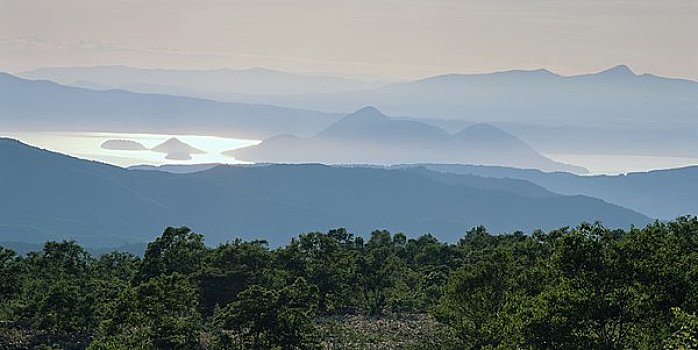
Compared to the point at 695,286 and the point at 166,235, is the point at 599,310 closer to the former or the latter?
the point at 695,286

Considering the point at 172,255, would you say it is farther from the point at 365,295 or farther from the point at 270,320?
the point at 270,320

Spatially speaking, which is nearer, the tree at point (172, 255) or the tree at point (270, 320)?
the tree at point (270, 320)

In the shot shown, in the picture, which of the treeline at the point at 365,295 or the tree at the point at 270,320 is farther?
the tree at the point at 270,320

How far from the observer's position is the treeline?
3222cm

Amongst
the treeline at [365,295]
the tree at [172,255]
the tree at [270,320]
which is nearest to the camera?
the treeline at [365,295]

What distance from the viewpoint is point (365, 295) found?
69.1 m

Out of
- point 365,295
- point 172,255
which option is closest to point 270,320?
point 172,255

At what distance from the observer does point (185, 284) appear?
170 ft

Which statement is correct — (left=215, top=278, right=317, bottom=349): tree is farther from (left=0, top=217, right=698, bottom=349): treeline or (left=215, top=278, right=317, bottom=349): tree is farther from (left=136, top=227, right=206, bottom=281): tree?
(left=136, top=227, right=206, bottom=281): tree

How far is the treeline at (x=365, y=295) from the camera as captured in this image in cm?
3222

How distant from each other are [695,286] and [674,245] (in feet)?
18.3

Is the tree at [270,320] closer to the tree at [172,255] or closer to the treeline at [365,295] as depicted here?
the treeline at [365,295]

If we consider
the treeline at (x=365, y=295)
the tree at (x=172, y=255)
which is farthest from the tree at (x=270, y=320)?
the tree at (x=172, y=255)

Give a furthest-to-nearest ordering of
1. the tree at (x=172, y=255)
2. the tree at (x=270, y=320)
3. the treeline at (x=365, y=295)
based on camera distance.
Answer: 1. the tree at (x=172, y=255)
2. the tree at (x=270, y=320)
3. the treeline at (x=365, y=295)
